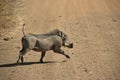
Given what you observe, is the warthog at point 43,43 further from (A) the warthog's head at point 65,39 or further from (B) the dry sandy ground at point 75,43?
(B) the dry sandy ground at point 75,43

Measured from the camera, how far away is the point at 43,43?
10.1 meters

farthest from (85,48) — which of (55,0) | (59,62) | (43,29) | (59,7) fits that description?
(55,0)

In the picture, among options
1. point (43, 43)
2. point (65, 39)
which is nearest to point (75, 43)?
point (65, 39)

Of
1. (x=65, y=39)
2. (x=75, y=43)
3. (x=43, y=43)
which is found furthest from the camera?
(x=75, y=43)

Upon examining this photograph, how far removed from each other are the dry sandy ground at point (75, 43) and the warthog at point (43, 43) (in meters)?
0.27

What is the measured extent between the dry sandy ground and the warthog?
27cm

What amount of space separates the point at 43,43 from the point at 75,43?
82.4 inches

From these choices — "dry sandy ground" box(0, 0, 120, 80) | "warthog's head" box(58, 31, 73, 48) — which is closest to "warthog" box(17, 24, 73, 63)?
"warthog's head" box(58, 31, 73, 48)

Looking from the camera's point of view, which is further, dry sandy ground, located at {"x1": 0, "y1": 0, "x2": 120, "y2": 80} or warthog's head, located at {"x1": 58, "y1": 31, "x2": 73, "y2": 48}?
warthog's head, located at {"x1": 58, "y1": 31, "x2": 73, "y2": 48}

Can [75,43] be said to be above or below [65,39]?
below

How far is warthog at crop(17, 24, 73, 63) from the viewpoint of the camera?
9820 mm

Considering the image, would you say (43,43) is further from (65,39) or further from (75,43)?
(75,43)

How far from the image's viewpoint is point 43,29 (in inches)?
563

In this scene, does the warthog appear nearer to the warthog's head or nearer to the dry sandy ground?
the warthog's head
